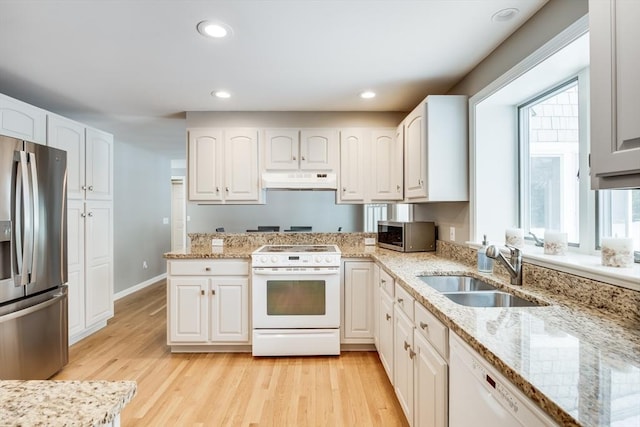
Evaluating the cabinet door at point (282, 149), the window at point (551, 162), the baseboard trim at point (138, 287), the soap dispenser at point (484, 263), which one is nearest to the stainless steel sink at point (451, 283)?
the soap dispenser at point (484, 263)

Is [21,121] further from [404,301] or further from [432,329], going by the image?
[432,329]

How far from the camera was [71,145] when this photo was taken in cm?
286

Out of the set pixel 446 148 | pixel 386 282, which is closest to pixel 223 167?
pixel 386 282

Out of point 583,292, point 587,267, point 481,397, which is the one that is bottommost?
point 481,397

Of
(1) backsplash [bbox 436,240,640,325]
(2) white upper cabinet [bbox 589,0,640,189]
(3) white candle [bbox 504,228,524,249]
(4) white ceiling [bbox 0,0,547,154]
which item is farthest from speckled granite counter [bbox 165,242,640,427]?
(4) white ceiling [bbox 0,0,547,154]

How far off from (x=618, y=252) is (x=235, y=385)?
234cm

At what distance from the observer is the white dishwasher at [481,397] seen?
77cm

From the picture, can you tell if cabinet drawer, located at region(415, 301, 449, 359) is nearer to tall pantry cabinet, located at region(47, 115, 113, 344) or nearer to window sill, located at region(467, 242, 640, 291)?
window sill, located at region(467, 242, 640, 291)

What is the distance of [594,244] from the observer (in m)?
1.57

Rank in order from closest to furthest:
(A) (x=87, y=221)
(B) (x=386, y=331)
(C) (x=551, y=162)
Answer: (C) (x=551, y=162) < (B) (x=386, y=331) < (A) (x=87, y=221)

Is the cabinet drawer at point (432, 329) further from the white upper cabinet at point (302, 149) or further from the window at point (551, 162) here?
the white upper cabinet at point (302, 149)

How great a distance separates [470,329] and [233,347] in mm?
2338

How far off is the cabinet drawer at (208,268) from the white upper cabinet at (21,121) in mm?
Answer: 1441

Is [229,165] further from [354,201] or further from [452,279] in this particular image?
[452,279]
